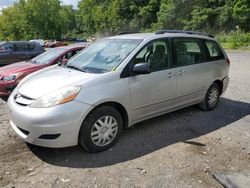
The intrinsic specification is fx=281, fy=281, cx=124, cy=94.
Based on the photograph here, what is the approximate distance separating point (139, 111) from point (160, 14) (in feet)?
179

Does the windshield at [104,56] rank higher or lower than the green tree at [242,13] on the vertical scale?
lower

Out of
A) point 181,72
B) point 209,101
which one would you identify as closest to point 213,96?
point 209,101

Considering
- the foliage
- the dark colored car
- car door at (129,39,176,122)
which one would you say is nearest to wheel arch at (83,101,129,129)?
car door at (129,39,176,122)

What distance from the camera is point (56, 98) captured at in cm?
373

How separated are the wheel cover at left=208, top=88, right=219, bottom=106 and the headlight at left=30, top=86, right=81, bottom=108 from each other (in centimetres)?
340

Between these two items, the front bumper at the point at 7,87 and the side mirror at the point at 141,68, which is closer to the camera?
the side mirror at the point at 141,68

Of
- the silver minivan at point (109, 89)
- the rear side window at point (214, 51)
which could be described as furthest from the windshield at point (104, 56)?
the rear side window at point (214, 51)

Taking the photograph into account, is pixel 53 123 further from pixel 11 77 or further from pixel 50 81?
pixel 11 77

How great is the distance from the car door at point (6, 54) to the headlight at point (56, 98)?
10.8 meters

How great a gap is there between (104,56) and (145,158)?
1.79m

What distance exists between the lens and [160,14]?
185ft

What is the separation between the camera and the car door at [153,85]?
176 inches

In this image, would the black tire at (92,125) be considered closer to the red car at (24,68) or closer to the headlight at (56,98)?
the headlight at (56,98)

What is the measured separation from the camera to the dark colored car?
13.4m
